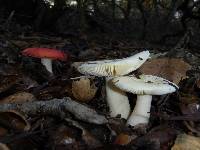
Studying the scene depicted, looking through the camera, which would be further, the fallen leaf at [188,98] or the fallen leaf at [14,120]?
the fallen leaf at [188,98]

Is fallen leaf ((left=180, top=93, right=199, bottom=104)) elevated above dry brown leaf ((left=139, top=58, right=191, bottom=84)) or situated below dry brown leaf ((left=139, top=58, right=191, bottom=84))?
below

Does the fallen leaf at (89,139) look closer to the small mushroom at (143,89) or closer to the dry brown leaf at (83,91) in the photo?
the small mushroom at (143,89)

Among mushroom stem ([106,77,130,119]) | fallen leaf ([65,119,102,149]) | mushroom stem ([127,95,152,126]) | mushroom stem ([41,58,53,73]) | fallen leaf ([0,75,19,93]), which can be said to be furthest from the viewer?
mushroom stem ([41,58,53,73])

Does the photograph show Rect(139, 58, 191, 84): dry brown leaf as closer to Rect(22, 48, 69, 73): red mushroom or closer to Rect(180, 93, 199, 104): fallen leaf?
Rect(180, 93, 199, 104): fallen leaf

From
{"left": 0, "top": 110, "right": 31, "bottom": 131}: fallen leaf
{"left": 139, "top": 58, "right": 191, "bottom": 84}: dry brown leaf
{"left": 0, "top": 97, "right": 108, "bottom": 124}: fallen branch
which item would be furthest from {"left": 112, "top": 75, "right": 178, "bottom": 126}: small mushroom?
{"left": 0, "top": 110, "right": 31, "bottom": 131}: fallen leaf

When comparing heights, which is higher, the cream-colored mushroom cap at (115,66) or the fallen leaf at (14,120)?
the cream-colored mushroom cap at (115,66)

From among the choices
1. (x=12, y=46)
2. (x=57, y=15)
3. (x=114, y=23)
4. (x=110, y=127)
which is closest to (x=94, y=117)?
(x=110, y=127)

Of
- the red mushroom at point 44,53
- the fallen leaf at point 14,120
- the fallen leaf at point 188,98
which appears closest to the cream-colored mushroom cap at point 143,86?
the fallen leaf at point 188,98

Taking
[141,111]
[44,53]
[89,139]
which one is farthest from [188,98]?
[44,53]
